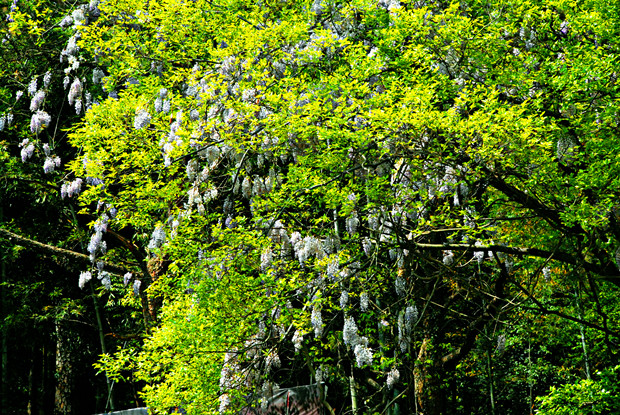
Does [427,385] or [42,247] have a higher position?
[42,247]

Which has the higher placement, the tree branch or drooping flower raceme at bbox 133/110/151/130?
the tree branch

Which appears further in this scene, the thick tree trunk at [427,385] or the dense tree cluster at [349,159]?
the thick tree trunk at [427,385]

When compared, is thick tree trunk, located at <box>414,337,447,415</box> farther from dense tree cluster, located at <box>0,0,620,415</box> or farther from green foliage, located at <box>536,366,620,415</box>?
green foliage, located at <box>536,366,620,415</box>

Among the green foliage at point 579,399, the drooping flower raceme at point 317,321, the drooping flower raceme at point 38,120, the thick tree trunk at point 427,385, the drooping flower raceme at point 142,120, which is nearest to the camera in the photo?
the drooping flower raceme at point 317,321

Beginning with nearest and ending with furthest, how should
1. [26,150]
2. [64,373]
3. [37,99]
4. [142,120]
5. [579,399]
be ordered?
[579,399] → [142,120] → [37,99] → [26,150] → [64,373]

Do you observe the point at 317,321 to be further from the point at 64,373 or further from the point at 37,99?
the point at 64,373

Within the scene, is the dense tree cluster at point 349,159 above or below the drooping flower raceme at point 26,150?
below

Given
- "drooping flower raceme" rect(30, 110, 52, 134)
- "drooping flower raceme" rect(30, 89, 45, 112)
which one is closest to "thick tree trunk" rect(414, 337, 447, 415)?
"drooping flower raceme" rect(30, 110, 52, 134)

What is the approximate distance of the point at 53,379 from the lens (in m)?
18.0

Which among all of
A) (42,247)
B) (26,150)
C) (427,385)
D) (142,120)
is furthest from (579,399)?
(42,247)

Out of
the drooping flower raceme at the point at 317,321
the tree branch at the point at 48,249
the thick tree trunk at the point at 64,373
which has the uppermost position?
the tree branch at the point at 48,249

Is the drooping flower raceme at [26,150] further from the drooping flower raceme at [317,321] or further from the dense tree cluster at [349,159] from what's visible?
the drooping flower raceme at [317,321]

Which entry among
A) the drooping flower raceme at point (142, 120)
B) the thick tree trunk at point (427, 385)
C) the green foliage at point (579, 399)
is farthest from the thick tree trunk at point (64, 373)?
the green foliage at point (579, 399)

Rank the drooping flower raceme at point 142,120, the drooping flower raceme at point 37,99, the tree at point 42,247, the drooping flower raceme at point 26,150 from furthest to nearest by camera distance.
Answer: the tree at point 42,247 < the drooping flower raceme at point 26,150 < the drooping flower raceme at point 37,99 < the drooping flower raceme at point 142,120
